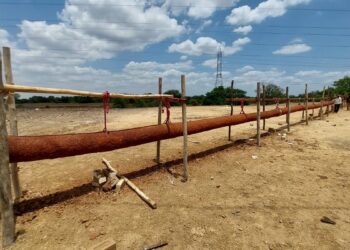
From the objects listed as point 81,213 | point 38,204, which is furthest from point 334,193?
point 38,204

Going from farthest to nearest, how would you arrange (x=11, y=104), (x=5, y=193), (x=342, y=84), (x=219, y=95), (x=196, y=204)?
1. (x=342, y=84)
2. (x=219, y=95)
3. (x=196, y=204)
4. (x=11, y=104)
5. (x=5, y=193)

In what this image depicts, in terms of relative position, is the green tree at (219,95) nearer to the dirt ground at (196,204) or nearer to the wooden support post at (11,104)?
the dirt ground at (196,204)

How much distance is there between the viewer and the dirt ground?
3521 mm

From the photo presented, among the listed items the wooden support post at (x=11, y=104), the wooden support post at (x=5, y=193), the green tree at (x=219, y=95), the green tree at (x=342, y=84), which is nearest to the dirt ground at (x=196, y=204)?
the wooden support post at (x=5, y=193)

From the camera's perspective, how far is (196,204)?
4.50m

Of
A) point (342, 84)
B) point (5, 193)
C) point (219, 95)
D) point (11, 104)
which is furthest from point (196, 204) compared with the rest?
point (342, 84)

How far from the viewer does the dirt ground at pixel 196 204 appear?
3.52 m

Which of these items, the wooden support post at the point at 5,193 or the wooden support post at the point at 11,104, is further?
the wooden support post at the point at 11,104

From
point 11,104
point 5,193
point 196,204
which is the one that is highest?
point 11,104

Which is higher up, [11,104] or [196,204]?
[11,104]

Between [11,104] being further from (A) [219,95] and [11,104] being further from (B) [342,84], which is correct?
(B) [342,84]

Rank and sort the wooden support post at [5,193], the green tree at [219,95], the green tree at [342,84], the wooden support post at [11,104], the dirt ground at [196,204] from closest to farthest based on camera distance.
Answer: the wooden support post at [5,193] → the dirt ground at [196,204] → the wooden support post at [11,104] → the green tree at [219,95] → the green tree at [342,84]

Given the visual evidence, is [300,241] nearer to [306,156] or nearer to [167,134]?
[167,134]

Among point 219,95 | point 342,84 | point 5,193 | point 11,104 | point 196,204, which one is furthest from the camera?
point 342,84
